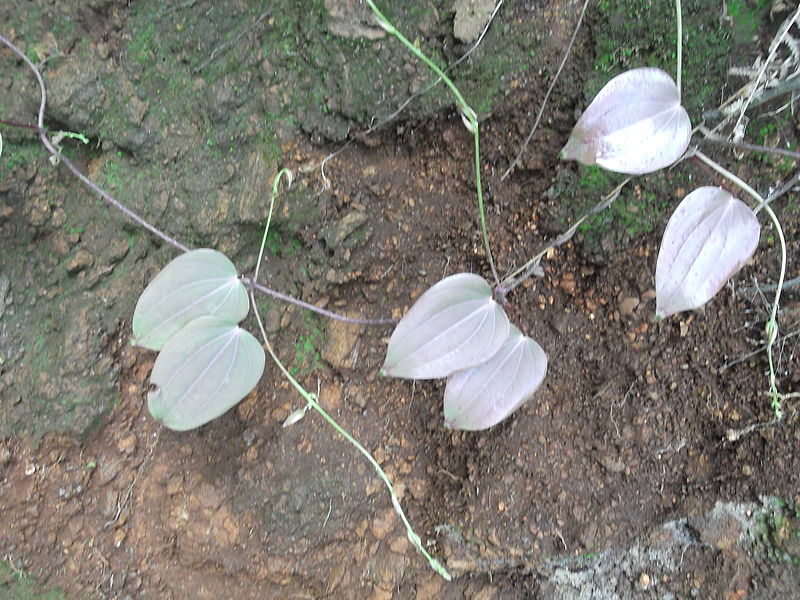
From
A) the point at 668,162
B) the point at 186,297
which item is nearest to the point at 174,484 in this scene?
the point at 186,297

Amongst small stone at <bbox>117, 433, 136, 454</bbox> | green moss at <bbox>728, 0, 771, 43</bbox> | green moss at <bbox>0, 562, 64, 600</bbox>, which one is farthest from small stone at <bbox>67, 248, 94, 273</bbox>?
green moss at <bbox>728, 0, 771, 43</bbox>

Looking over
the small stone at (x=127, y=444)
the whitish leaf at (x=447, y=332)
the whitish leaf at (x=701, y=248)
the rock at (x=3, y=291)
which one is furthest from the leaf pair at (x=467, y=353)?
the rock at (x=3, y=291)

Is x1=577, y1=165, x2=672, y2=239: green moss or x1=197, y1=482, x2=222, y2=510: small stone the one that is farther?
x1=197, y1=482, x2=222, y2=510: small stone

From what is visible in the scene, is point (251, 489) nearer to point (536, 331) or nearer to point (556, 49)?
point (536, 331)

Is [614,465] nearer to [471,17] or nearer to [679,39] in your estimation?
[679,39]

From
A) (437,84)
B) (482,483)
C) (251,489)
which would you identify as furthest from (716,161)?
(251,489)

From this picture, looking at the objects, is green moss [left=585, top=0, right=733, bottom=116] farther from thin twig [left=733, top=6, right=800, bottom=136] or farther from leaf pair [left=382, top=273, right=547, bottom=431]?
leaf pair [left=382, top=273, right=547, bottom=431]

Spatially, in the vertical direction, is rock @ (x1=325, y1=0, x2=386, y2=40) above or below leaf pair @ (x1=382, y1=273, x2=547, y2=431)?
above
